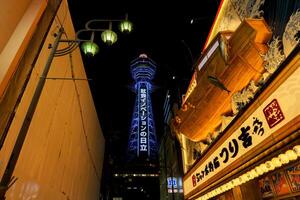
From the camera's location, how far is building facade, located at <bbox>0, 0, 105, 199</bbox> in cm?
414

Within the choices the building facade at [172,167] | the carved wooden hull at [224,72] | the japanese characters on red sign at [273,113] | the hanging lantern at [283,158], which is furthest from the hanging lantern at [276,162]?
the building facade at [172,167]

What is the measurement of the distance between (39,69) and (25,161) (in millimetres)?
2388

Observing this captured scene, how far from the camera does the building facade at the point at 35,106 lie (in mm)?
4141

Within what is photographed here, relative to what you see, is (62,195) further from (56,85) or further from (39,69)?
(39,69)

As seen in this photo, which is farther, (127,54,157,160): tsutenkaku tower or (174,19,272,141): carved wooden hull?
(127,54,157,160): tsutenkaku tower

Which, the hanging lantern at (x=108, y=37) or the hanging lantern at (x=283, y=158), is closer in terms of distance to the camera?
the hanging lantern at (x=283, y=158)

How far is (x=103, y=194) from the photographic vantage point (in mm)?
23312

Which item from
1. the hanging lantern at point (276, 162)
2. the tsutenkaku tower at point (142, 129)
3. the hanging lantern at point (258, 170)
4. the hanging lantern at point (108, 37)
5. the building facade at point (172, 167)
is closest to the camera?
the hanging lantern at point (276, 162)

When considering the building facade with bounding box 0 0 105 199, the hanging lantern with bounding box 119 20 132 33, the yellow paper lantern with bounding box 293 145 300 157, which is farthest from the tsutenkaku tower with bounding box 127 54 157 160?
the yellow paper lantern with bounding box 293 145 300 157

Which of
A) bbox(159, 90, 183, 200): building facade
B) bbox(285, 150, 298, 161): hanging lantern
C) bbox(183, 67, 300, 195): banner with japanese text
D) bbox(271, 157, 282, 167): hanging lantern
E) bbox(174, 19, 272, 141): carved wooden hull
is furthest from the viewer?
bbox(159, 90, 183, 200): building facade

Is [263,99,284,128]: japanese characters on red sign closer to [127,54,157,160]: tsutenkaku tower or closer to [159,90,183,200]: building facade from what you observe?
[159,90,183,200]: building facade

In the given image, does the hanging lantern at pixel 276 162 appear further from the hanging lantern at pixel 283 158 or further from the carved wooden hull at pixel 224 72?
the carved wooden hull at pixel 224 72

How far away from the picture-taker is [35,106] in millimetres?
4238

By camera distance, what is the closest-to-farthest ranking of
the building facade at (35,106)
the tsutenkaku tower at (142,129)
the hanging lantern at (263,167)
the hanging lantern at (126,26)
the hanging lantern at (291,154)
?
the hanging lantern at (291,154) → the building facade at (35,106) → the hanging lantern at (263,167) → the hanging lantern at (126,26) → the tsutenkaku tower at (142,129)
